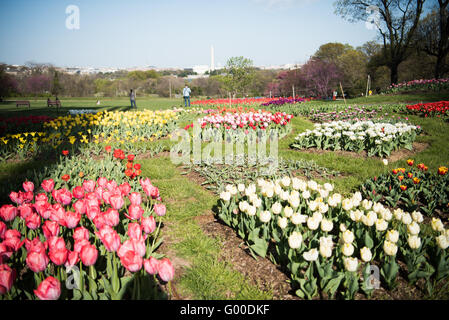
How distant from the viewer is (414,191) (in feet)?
11.5

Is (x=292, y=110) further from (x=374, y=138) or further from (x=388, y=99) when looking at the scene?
(x=388, y=99)

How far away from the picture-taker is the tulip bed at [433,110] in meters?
9.59

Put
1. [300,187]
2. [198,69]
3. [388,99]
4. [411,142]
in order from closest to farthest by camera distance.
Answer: [300,187] < [411,142] < [388,99] < [198,69]

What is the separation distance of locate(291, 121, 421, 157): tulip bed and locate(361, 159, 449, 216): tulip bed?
6.38 ft

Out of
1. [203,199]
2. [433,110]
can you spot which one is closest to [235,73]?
[433,110]

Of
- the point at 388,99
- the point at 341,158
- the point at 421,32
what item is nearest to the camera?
the point at 341,158

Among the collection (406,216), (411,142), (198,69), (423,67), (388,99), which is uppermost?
(198,69)

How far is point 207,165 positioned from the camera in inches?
213

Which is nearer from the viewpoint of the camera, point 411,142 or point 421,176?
point 421,176

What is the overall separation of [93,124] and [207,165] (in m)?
5.37

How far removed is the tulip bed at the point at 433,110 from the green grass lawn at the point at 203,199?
194 centimetres

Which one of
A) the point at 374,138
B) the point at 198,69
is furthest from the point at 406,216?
the point at 198,69

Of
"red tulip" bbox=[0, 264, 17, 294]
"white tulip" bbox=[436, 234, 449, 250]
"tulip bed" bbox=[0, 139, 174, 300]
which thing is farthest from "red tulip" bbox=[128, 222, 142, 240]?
"white tulip" bbox=[436, 234, 449, 250]

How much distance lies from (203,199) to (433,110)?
10.8 metres
